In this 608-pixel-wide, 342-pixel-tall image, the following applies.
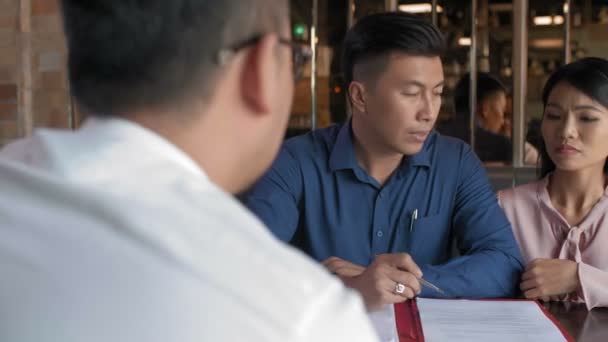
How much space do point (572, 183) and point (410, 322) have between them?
Result: 33.9 inches

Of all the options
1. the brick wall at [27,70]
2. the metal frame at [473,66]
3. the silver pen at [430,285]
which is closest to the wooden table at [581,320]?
the silver pen at [430,285]

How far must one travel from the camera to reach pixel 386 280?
1.47 meters

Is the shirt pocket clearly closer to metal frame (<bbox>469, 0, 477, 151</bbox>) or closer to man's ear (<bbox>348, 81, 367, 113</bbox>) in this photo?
man's ear (<bbox>348, 81, 367, 113</bbox>)

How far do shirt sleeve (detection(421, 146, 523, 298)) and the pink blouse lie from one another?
12 centimetres

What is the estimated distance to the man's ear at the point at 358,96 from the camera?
2.02 metres

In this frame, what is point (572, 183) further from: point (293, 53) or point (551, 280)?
point (293, 53)

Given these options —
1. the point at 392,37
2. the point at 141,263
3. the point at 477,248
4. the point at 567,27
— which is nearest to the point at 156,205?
the point at 141,263

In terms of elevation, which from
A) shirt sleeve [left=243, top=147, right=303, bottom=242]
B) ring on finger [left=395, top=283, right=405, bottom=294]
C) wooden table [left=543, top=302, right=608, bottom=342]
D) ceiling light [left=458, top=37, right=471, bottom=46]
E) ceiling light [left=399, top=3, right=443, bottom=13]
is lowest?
wooden table [left=543, top=302, right=608, bottom=342]

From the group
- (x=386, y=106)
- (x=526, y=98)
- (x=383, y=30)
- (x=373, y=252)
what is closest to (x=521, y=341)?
(x=373, y=252)

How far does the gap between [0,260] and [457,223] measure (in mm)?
1581

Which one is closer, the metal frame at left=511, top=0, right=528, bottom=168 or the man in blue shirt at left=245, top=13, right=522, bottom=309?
the man in blue shirt at left=245, top=13, right=522, bottom=309

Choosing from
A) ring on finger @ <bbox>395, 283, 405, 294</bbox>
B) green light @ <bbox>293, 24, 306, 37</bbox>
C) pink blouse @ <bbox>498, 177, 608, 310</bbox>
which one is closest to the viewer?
green light @ <bbox>293, 24, 306, 37</bbox>

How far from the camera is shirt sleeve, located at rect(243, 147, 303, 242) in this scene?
1850mm

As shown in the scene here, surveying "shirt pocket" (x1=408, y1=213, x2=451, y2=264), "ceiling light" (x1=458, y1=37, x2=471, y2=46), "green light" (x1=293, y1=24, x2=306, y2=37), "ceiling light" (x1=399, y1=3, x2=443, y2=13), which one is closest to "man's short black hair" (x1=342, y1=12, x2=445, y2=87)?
"shirt pocket" (x1=408, y1=213, x2=451, y2=264)
